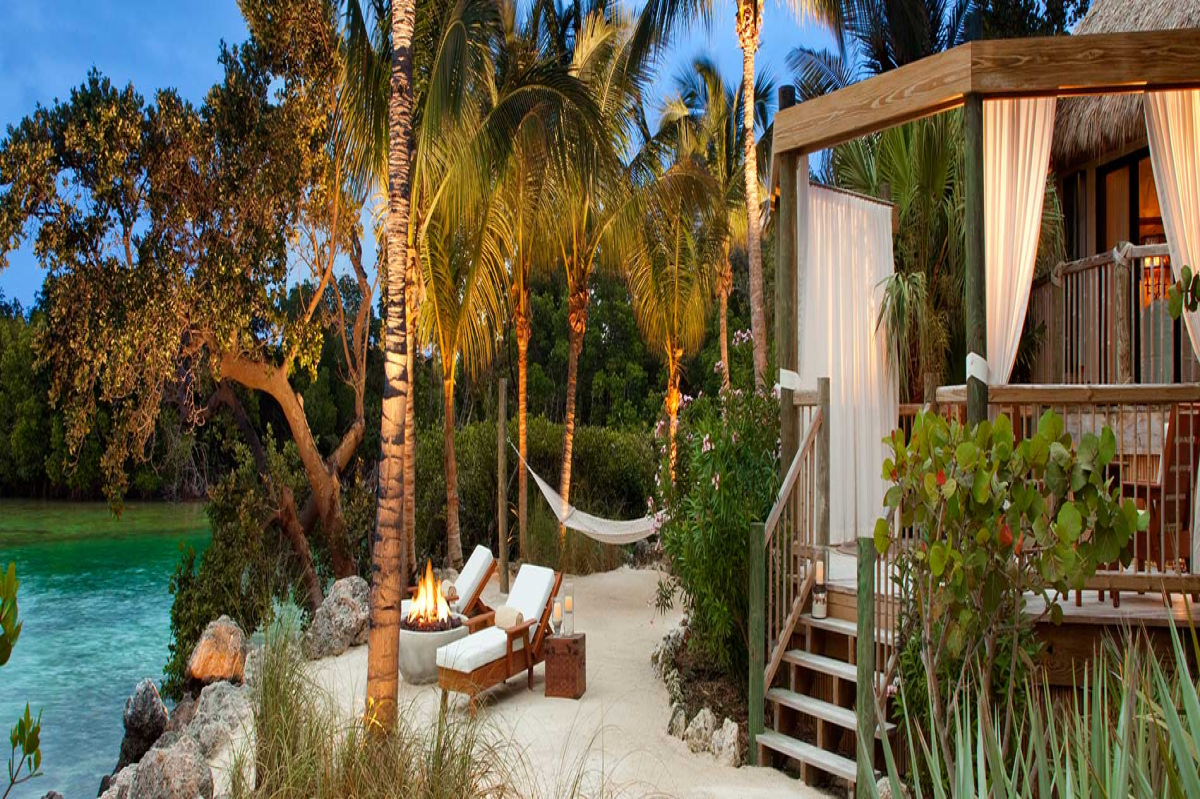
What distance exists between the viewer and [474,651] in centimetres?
637

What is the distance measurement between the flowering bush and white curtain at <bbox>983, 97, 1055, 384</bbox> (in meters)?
1.65

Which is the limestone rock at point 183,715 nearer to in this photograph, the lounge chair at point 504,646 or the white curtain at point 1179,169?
the lounge chair at point 504,646

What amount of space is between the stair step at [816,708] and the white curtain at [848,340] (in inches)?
51.0

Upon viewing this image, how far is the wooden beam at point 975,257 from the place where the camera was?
17.3 feet

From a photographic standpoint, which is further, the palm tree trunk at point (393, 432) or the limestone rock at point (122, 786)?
the limestone rock at point (122, 786)

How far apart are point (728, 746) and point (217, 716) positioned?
12.1ft

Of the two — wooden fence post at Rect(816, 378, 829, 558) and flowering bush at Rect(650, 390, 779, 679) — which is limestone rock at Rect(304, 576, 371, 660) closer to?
flowering bush at Rect(650, 390, 779, 679)

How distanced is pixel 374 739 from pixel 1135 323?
6.71 meters

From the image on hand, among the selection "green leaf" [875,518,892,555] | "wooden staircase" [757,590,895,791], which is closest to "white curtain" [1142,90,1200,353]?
"wooden staircase" [757,590,895,791]

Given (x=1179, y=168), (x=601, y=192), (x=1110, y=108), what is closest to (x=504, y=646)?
(x=1179, y=168)

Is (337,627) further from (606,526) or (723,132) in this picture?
(723,132)

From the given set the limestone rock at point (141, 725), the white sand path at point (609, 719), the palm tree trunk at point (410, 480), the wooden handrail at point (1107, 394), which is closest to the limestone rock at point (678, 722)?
the white sand path at point (609, 719)

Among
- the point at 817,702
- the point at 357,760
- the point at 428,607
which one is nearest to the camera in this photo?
the point at 357,760

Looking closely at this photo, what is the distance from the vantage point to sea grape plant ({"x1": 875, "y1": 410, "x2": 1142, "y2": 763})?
346cm
